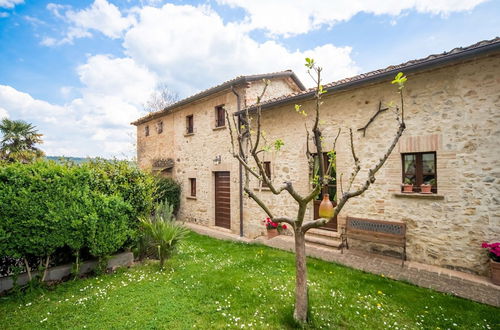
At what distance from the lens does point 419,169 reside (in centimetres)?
511

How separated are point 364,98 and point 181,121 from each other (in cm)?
870

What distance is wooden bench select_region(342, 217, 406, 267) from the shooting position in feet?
16.6

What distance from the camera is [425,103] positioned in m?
4.89

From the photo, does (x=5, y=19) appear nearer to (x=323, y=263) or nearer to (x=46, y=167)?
(x=46, y=167)

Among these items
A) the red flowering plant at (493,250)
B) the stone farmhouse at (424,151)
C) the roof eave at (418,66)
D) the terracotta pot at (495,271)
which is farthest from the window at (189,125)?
the terracotta pot at (495,271)

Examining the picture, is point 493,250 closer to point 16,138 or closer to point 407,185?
point 407,185

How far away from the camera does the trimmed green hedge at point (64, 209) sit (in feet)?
12.3

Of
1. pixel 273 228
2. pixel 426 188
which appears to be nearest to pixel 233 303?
pixel 273 228

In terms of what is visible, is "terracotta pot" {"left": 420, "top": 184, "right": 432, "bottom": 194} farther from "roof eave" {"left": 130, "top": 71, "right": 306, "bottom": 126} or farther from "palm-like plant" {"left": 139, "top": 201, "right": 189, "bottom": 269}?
"roof eave" {"left": 130, "top": 71, "right": 306, "bottom": 126}

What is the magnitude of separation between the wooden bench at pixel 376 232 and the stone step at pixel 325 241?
0.76ft

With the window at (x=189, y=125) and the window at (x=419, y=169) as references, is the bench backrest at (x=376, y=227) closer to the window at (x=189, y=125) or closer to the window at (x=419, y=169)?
the window at (x=419, y=169)

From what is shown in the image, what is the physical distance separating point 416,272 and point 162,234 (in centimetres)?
551

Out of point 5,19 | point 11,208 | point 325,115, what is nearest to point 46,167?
point 11,208

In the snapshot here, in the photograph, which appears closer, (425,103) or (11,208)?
(11,208)
